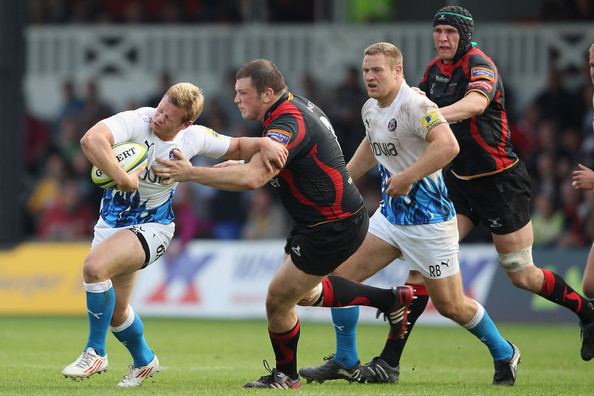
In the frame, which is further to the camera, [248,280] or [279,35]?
[279,35]

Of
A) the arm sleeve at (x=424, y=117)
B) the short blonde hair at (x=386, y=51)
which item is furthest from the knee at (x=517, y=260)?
the short blonde hair at (x=386, y=51)

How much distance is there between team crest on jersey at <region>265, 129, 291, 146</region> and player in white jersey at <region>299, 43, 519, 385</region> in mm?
827

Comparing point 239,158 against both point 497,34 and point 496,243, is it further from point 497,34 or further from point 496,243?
point 497,34

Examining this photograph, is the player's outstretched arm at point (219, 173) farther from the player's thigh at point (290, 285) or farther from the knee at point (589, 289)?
the knee at point (589, 289)

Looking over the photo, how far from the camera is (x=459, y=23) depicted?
928cm

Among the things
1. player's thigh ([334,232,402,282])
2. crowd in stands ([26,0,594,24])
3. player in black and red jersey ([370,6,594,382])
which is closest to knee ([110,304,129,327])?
player's thigh ([334,232,402,282])

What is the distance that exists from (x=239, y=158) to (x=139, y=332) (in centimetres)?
142

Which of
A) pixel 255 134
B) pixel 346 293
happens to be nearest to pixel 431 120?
pixel 346 293

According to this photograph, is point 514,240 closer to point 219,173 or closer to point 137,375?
point 219,173

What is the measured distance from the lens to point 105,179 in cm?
812

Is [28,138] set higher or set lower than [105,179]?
lower

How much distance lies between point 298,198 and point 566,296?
8.35 feet

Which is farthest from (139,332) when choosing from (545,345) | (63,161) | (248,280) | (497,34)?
(497,34)

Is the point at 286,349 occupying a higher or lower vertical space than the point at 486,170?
lower
